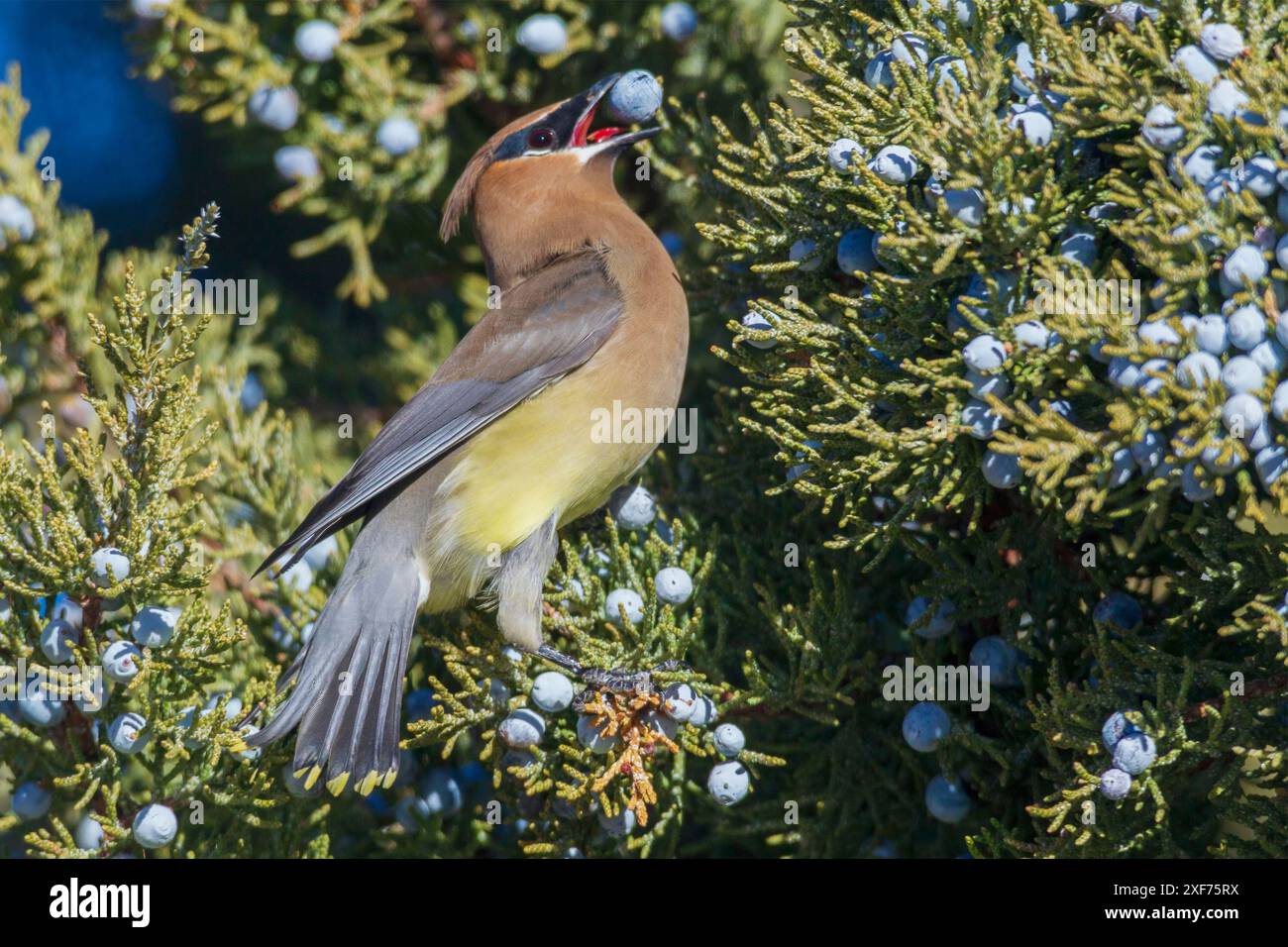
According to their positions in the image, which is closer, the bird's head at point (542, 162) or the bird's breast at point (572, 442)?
the bird's breast at point (572, 442)

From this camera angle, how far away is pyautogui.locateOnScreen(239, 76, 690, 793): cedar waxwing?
280cm

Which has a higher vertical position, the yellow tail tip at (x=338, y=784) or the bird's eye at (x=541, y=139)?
the bird's eye at (x=541, y=139)

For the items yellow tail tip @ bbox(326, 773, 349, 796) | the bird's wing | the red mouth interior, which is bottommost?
yellow tail tip @ bbox(326, 773, 349, 796)

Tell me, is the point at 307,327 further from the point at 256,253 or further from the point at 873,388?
the point at 873,388

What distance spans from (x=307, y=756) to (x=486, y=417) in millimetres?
898

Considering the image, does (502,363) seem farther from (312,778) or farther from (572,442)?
(312,778)

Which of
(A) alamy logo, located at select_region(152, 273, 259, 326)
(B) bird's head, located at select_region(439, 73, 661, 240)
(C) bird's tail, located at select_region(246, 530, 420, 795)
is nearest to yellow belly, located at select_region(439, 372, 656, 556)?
(C) bird's tail, located at select_region(246, 530, 420, 795)

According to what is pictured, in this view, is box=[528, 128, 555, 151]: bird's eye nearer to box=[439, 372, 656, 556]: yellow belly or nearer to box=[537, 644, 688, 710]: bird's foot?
box=[439, 372, 656, 556]: yellow belly

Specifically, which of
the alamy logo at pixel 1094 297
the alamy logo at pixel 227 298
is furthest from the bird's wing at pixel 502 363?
the alamy logo at pixel 1094 297

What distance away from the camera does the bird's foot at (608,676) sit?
7.96 ft
